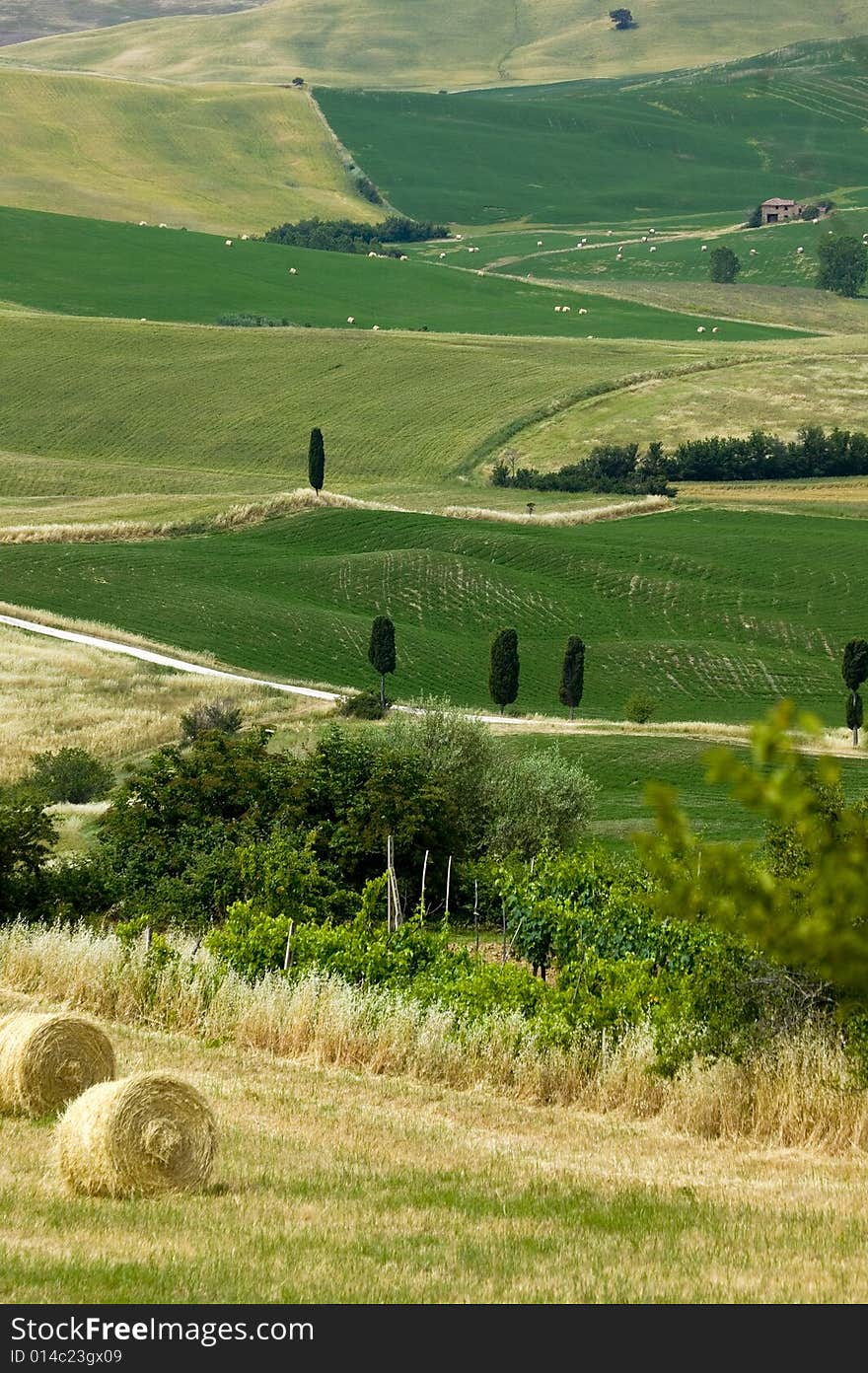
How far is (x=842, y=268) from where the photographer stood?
627ft

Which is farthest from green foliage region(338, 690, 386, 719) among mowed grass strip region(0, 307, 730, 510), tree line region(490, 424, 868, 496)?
tree line region(490, 424, 868, 496)

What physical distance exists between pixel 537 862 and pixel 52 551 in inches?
2146

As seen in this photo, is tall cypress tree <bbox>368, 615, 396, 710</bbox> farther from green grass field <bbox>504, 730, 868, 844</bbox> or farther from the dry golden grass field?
the dry golden grass field

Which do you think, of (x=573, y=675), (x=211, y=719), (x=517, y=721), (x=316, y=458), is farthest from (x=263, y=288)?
(x=211, y=719)

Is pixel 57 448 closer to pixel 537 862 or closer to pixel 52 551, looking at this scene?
pixel 52 551

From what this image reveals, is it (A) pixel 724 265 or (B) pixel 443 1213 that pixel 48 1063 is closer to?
(B) pixel 443 1213

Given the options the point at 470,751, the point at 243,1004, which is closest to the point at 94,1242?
the point at 243,1004

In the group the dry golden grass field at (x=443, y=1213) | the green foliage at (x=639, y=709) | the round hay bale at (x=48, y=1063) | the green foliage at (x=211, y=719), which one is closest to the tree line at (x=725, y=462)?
the green foliage at (x=639, y=709)

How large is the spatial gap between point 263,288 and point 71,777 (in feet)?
424

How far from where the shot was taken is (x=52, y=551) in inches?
3393

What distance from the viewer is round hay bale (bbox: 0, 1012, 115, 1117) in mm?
15234

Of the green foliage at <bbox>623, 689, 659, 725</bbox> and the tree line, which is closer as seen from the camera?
the green foliage at <bbox>623, 689, 659, 725</bbox>

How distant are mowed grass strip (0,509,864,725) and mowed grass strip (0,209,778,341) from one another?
70.0 m

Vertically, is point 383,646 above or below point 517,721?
above
